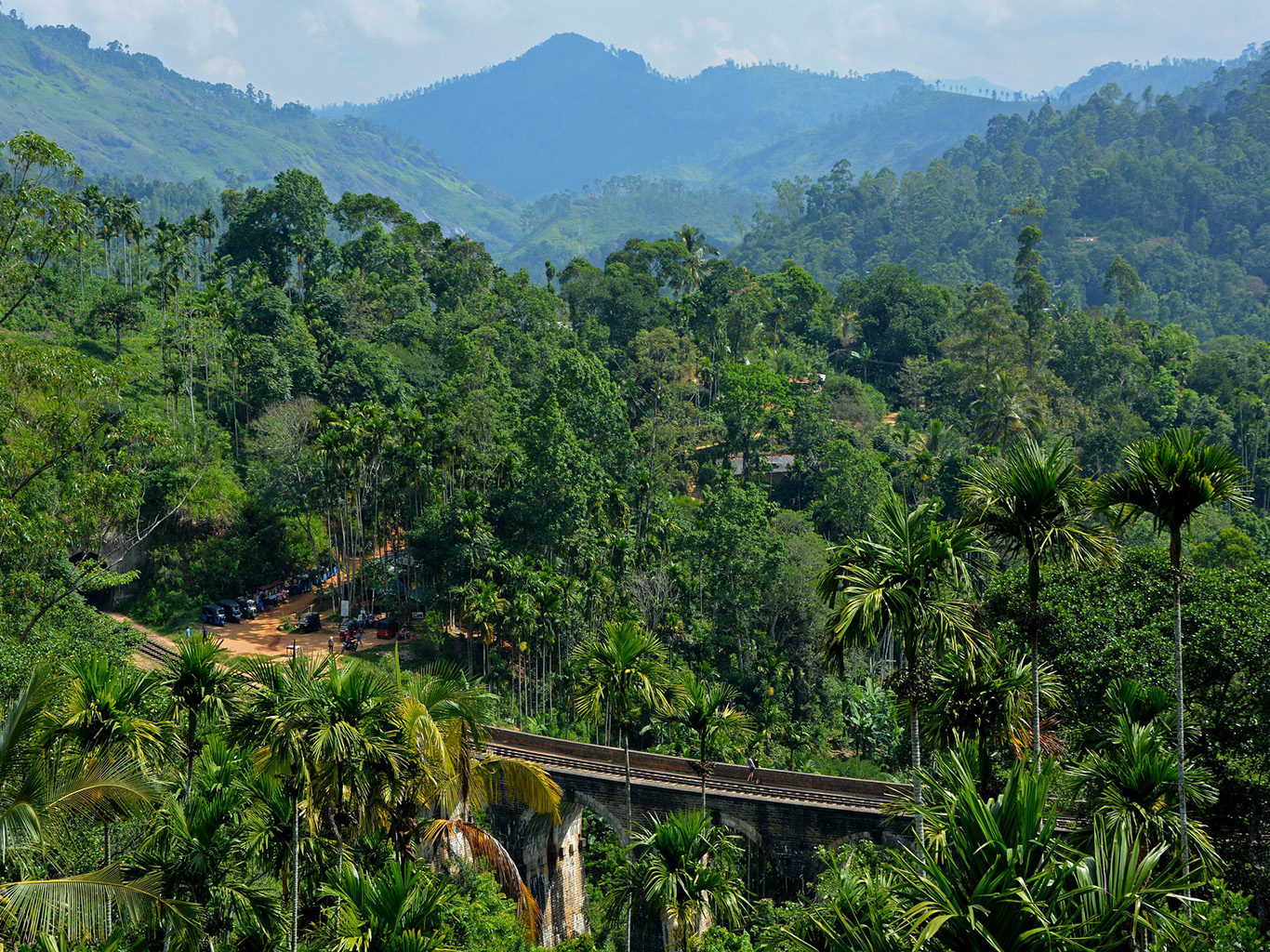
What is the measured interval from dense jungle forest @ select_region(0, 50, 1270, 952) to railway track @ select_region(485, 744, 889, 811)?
5.80 ft

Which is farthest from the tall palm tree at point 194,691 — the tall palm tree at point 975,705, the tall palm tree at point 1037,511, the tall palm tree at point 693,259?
the tall palm tree at point 693,259

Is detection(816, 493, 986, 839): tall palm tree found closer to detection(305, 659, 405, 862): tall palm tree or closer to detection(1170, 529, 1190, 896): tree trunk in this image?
detection(1170, 529, 1190, 896): tree trunk

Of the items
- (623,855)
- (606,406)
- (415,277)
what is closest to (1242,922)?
(623,855)

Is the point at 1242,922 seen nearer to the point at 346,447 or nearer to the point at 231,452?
the point at 346,447

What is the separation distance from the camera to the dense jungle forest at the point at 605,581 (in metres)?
13.4

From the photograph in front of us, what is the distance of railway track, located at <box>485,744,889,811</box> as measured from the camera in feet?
97.8

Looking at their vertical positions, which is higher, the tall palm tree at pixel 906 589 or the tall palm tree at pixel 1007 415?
the tall palm tree at pixel 906 589

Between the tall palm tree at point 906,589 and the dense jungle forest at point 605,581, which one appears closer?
the dense jungle forest at point 605,581

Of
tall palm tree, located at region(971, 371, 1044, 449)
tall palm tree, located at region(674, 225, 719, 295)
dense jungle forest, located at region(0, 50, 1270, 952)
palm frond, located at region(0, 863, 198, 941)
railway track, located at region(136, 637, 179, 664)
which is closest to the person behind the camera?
palm frond, located at region(0, 863, 198, 941)

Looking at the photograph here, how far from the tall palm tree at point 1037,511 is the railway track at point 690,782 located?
48.2 feet

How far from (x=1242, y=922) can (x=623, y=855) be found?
2061 centimetres

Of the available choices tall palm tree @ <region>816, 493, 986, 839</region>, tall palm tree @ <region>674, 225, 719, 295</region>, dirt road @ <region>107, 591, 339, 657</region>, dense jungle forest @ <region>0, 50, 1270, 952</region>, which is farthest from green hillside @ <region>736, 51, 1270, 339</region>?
tall palm tree @ <region>816, 493, 986, 839</region>

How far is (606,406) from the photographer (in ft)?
166

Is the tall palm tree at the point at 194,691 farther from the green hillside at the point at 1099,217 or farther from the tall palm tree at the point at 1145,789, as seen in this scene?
the green hillside at the point at 1099,217
